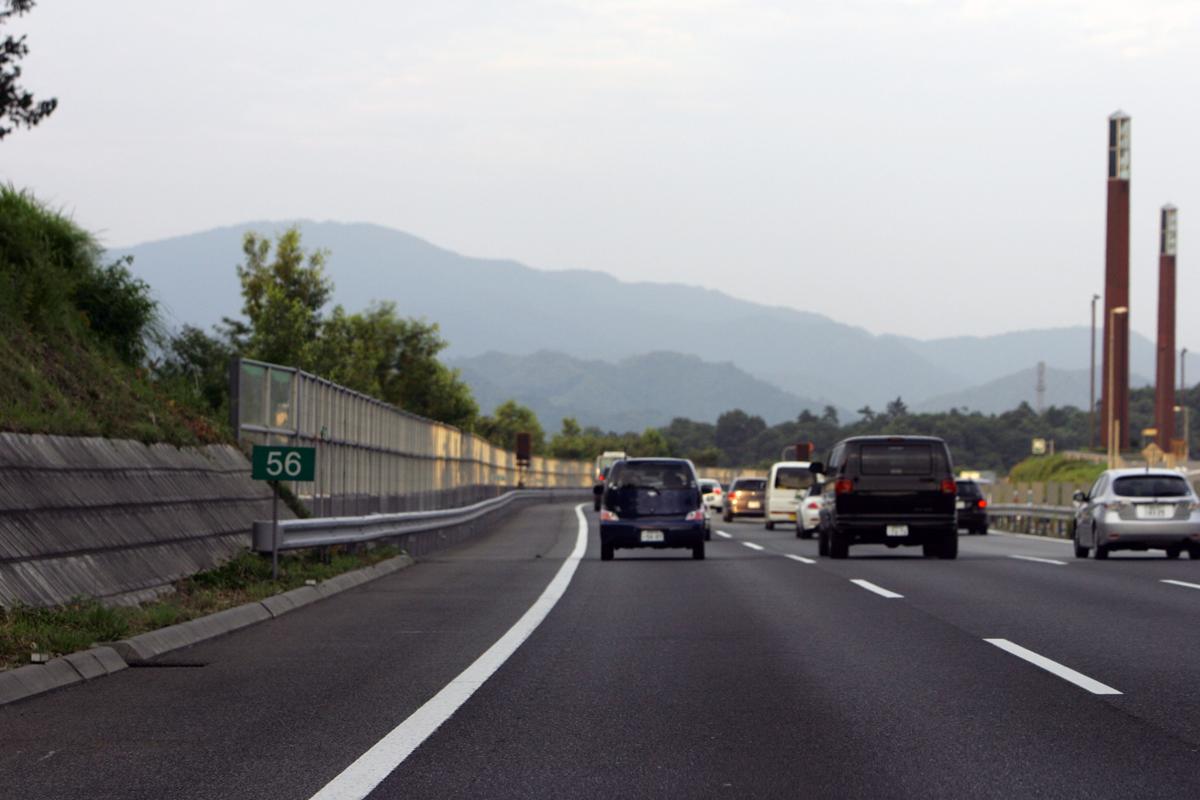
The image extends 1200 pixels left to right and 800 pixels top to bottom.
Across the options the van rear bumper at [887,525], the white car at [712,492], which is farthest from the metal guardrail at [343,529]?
the white car at [712,492]

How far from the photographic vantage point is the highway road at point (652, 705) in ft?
22.3

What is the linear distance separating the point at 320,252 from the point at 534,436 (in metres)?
108

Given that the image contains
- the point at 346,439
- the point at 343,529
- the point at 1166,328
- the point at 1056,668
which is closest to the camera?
the point at 1056,668

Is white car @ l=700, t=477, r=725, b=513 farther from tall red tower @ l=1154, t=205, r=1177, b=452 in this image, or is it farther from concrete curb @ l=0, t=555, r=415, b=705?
concrete curb @ l=0, t=555, r=415, b=705

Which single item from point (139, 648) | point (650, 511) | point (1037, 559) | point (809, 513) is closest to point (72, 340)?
point (139, 648)

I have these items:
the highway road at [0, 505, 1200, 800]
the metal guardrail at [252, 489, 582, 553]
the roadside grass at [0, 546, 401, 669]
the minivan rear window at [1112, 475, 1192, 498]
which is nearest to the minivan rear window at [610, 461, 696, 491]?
the metal guardrail at [252, 489, 582, 553]

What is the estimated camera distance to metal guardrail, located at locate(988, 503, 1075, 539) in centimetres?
4153

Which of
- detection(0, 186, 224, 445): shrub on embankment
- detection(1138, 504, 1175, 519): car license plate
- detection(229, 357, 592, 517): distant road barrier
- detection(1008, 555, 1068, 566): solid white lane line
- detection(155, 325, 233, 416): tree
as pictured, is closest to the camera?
detection(0, 186, 224, 445): shrub on embankment

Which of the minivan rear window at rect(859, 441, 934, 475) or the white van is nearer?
the minivan rear window at rect(859, 441, 934, 475)

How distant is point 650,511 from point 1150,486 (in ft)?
27.7

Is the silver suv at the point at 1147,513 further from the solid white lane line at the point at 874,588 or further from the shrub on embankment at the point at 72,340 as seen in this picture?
the shrub on embankment at the point at 72,340

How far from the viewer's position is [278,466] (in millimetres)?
17109

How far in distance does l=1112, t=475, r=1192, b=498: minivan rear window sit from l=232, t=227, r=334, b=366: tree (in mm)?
43648

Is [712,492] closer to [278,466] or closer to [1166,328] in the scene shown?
[1166,328]
